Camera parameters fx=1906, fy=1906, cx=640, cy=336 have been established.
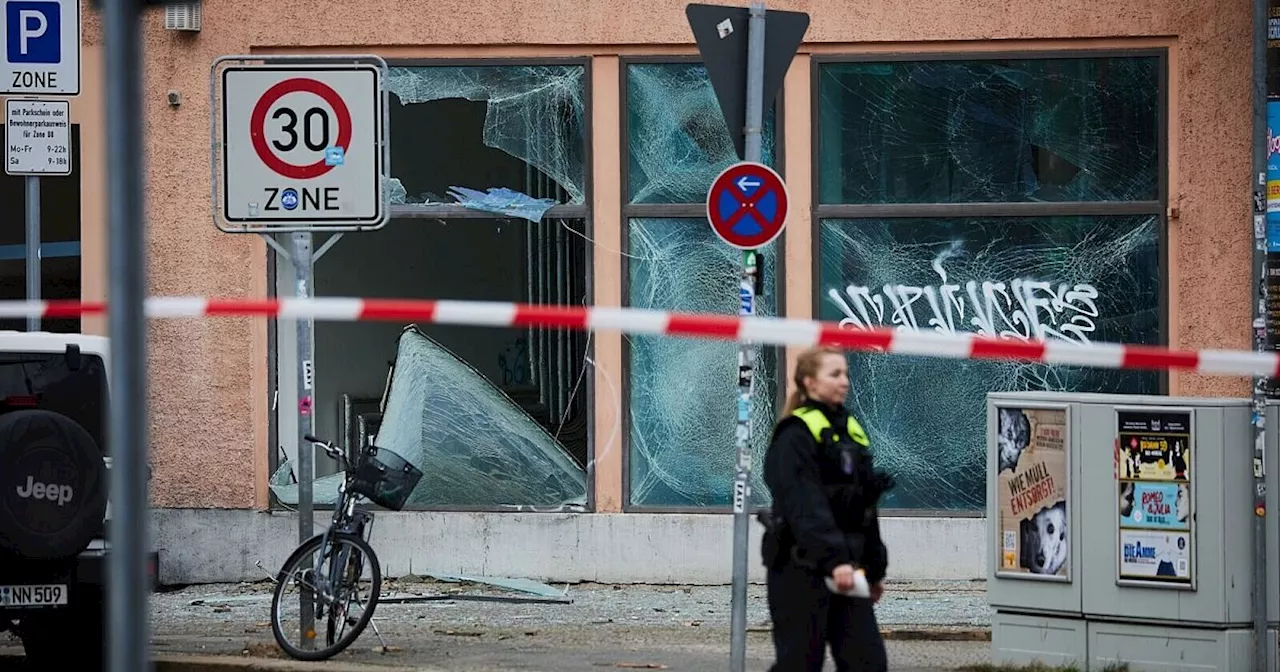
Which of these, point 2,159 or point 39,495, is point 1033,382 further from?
point 2,159

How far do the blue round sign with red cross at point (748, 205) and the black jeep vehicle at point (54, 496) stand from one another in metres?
2.91

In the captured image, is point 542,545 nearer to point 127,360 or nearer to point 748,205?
point 748,205

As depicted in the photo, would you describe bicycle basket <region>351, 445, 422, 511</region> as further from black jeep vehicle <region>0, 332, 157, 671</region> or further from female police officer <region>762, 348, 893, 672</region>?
female police officer <region>762, 348, 893, 672</region>

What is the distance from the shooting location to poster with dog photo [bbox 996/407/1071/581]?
8.50 m

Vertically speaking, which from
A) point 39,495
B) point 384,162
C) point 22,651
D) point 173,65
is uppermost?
point 173,65

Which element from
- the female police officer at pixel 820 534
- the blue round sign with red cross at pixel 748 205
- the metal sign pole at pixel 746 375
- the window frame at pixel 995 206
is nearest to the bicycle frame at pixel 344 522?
the metal sign pole at pixel 746 375

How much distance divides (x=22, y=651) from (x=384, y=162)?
10.6 ft

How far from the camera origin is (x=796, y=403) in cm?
702

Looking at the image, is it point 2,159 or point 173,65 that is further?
point 2,159

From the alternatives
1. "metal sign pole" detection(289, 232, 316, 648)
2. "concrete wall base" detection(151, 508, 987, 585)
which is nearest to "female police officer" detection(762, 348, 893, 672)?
"metal sign pole" detection(289, 232, 316, 648)

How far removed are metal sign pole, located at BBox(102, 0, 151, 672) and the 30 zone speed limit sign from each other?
17.3 ft

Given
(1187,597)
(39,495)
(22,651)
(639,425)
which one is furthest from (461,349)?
(1187,597)

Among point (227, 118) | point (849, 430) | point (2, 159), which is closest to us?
point (849, 430)

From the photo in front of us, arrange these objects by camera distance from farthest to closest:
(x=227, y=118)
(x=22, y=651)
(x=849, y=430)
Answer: (x=22, y=651) < (x=227, y=118) < (x=849, y=430)
